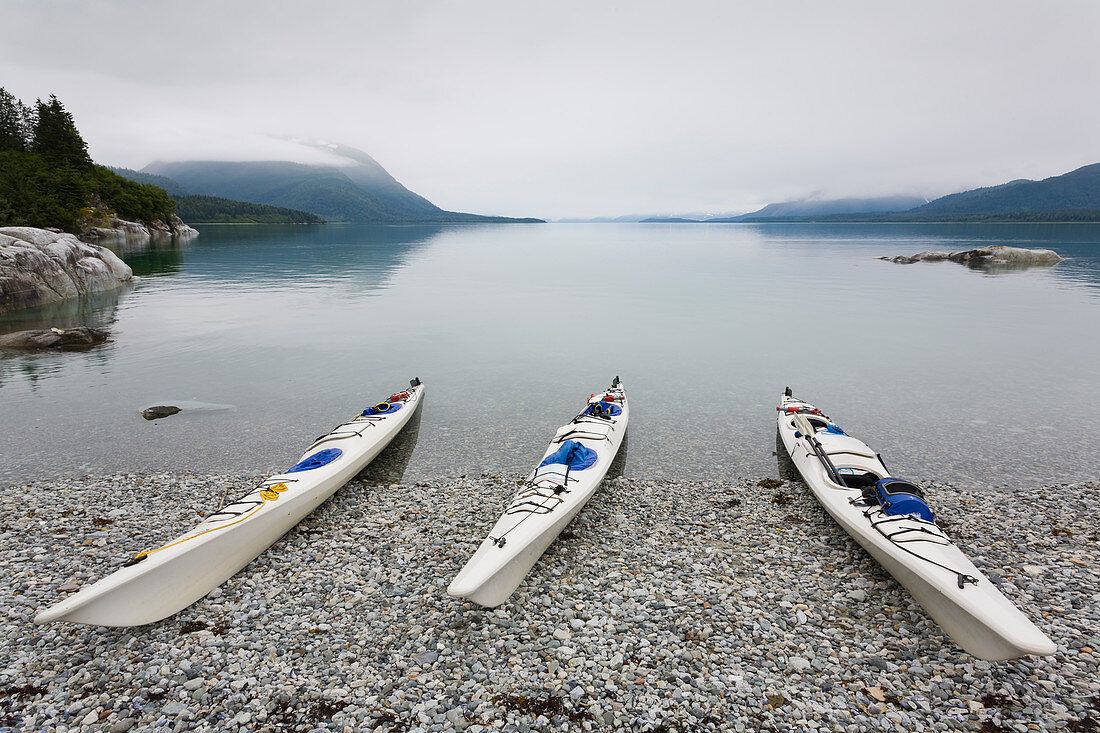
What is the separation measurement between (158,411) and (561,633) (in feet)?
47.8

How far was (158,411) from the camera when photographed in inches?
606

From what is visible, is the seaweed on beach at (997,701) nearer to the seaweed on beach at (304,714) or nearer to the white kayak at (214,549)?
the seaweed on beach at (304,714)

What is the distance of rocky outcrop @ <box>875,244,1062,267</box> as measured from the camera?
2499 inches

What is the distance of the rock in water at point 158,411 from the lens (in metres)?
15.2

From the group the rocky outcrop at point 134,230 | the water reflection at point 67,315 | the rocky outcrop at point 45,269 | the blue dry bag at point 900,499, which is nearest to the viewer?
the blue dry bag at point 900,499

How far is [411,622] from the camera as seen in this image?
719 centimetres

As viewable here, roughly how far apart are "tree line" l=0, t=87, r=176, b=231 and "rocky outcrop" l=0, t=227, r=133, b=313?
83.8 feet

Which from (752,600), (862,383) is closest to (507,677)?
(752,600)

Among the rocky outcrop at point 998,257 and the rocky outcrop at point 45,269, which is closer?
the rocky outcrop at point 45,269

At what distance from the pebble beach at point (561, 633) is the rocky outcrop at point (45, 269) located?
100 ft

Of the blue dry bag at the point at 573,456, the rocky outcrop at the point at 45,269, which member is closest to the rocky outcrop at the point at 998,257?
the blue dry bag at the point at 573,456

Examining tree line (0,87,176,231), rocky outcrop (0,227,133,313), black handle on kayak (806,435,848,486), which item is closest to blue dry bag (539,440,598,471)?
black handle on kayak (806,435,848,486)

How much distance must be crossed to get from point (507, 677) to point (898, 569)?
5762mm

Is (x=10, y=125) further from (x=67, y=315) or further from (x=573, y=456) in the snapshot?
(x=573, y=456)
